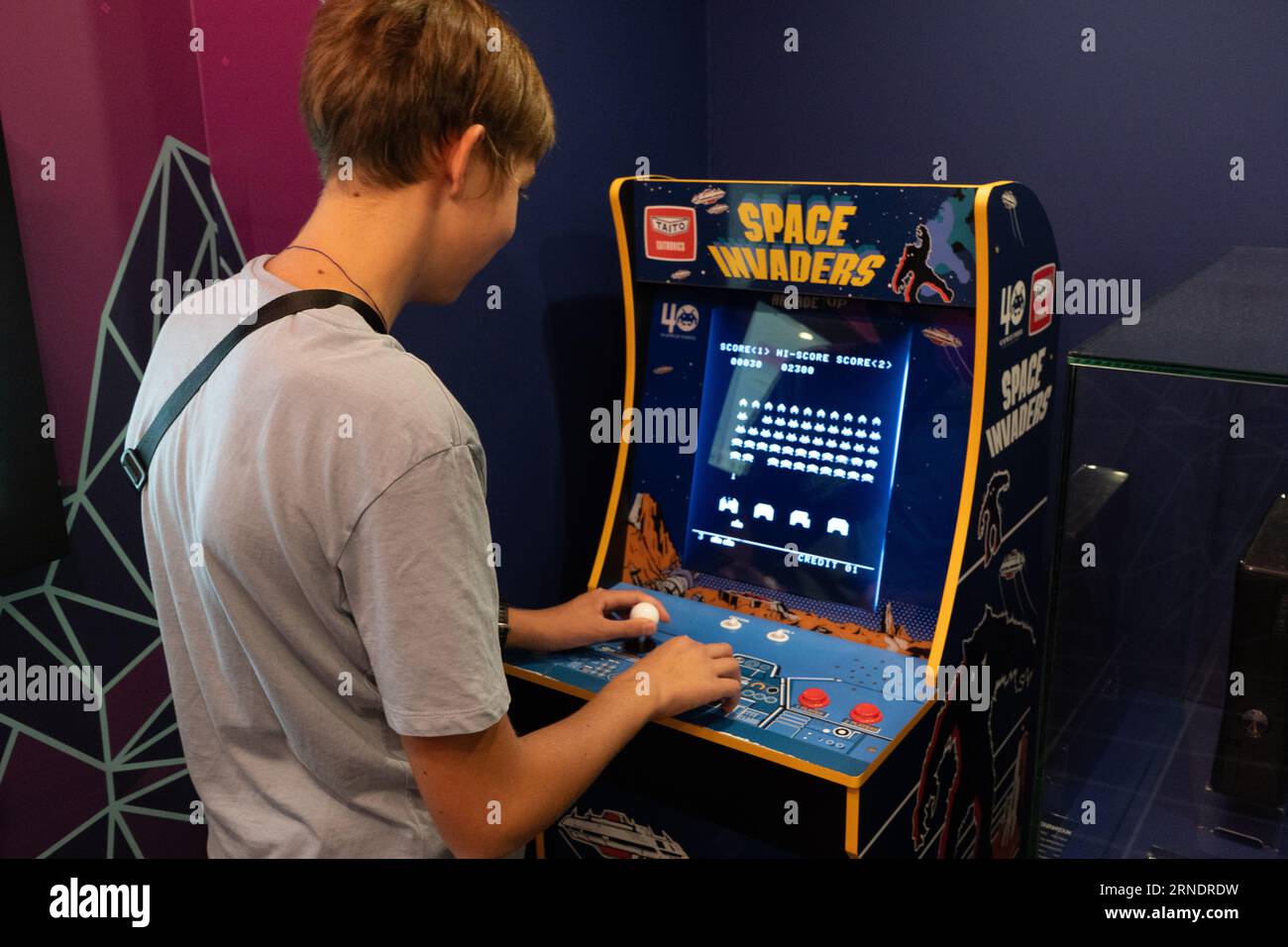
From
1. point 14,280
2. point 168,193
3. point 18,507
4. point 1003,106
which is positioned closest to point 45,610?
point 18,507

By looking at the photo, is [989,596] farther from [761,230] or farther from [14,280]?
[14,280]

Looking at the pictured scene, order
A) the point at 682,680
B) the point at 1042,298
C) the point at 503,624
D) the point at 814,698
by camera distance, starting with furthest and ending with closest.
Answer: the point at 1042,298 < the point at 503,624 < the point at 814,698 < the point at 682,680

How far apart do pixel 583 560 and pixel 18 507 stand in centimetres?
113

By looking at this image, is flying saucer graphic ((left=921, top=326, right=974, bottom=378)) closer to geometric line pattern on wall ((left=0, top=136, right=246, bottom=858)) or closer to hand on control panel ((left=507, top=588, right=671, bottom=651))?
hand on control panel ((left=507, top=588, right=671, bottom=651))

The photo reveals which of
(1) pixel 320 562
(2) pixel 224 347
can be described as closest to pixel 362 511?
(1) pixel 320 562

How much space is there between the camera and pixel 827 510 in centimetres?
176

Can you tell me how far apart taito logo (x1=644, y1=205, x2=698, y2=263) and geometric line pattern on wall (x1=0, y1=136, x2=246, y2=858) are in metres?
0.68

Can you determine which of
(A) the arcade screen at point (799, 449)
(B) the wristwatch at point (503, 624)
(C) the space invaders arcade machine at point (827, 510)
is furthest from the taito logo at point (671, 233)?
(B) the wristwatch at point (503, 624)

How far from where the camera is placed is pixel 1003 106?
214 cm

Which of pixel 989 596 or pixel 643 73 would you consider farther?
pixel 643 73

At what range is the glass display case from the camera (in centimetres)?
92

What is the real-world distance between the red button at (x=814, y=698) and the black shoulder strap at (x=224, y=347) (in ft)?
2.63

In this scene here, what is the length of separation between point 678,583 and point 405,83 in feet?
3.54

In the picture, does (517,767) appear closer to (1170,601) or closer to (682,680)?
(682,680)
